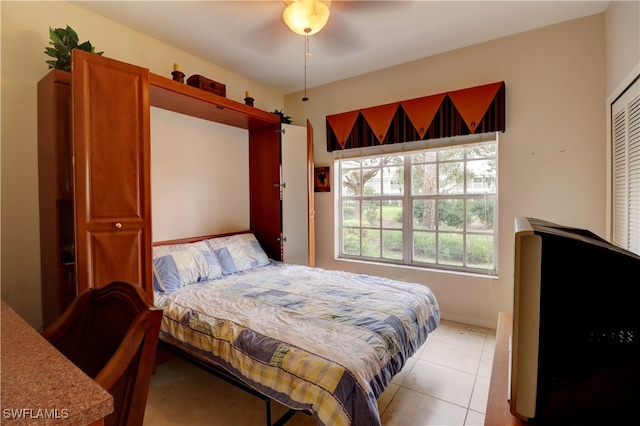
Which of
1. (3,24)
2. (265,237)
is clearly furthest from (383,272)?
(3,24)

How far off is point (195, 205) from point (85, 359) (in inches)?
89.5

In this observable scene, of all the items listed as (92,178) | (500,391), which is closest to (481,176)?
(500,391)

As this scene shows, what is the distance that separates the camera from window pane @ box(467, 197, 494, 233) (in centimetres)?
299

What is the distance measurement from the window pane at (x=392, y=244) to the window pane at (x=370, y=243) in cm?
8

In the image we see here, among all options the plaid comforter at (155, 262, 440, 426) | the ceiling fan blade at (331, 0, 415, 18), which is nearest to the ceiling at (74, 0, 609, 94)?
the ceiling fan blade at (331, 0, 415, 18)

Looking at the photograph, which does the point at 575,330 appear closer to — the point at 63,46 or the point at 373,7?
the point at 373,7

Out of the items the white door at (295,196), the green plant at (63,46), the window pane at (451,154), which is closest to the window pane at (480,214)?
the window pane at (451,154)

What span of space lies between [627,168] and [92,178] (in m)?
3.64

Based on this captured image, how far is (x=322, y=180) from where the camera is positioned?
395 centimetres

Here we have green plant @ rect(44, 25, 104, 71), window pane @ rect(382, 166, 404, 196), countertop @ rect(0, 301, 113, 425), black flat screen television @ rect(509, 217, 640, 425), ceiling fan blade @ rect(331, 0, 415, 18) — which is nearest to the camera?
countertop @ rect(0, 301, 113, 425)

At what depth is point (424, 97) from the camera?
317cm

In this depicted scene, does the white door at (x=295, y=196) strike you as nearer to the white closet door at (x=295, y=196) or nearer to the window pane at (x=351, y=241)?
the white closet door at (x=295, y=196)

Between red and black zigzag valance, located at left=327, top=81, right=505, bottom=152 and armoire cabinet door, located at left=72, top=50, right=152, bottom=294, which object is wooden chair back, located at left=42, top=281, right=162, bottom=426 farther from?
red and black zigzag valance, located at left=327, top=81, right=505, bottom=152

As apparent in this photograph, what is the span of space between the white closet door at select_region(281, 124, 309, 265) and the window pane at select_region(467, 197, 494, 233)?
181 centimetres
